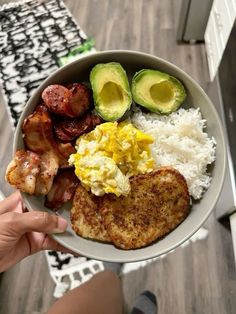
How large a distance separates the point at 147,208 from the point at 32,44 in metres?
1.49

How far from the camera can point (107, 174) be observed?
0.77 meters

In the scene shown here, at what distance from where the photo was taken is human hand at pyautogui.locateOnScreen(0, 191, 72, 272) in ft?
2.55

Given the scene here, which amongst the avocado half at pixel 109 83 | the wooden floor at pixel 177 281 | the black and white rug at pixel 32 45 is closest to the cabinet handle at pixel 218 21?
the black and white rug at pixel 32 45

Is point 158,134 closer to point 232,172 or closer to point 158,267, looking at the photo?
point 232,172

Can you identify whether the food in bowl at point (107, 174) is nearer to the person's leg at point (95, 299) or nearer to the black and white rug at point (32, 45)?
the person's leg at point (95, 299)

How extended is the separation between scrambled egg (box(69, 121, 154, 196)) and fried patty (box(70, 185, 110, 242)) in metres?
0.03

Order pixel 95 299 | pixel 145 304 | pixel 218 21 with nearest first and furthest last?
pixel 95 299 < pixel 145 304 < pixel 218 21

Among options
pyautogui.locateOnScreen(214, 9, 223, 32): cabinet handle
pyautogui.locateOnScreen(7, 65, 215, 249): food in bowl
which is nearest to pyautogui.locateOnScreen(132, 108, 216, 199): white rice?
pyautogui.locateOnScreen(7, 65, 215, 249): food in bowl

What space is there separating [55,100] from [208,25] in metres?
1.35

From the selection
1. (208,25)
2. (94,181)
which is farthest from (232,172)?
(208,25)

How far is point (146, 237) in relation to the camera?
802 millimetres

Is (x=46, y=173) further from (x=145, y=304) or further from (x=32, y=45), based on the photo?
(x=32, y=45)

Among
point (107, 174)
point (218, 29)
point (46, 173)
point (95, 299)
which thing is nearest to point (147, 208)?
point (107, 174)

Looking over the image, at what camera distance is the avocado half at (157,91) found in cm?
82
